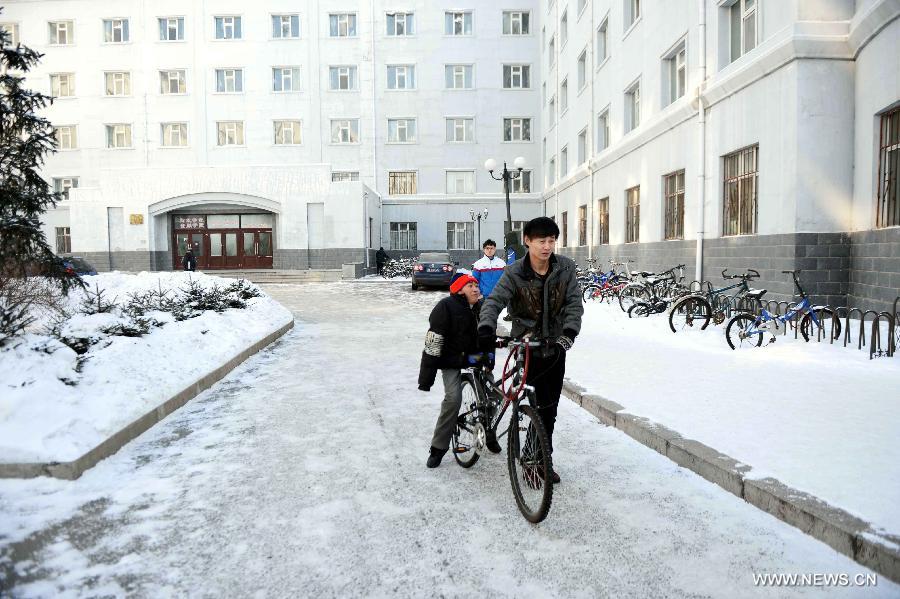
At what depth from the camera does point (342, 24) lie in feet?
132

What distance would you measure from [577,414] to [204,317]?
6686 mm

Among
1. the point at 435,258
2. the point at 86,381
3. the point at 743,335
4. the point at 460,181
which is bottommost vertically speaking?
the point at 743,335

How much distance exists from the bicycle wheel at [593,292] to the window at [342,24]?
29.3 meters

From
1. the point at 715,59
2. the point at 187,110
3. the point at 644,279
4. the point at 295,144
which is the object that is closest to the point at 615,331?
the point at 644,279

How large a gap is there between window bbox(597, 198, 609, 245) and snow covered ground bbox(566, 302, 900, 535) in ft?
46.3

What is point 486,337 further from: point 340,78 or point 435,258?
point 340,78

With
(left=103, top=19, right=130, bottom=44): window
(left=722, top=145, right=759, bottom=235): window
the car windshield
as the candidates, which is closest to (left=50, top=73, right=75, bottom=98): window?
(left=103, top=19, right=130, bottom=44): window

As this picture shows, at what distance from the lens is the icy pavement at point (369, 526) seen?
307 centimetres

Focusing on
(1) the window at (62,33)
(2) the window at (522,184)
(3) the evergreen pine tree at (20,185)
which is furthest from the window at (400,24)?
(3) the evergreen pine tree at (20,185)

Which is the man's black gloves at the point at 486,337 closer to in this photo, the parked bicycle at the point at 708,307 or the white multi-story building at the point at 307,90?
the parked bicycle at the point at 708,307

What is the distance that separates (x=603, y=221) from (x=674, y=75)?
7674 millimetres

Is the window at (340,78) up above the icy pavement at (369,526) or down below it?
above

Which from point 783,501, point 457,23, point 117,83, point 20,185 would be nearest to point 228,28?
point 117,83

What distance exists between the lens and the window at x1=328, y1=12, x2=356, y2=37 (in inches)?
1578
